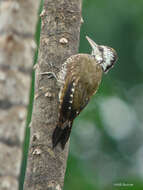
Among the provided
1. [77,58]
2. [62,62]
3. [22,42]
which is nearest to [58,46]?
[62,62]

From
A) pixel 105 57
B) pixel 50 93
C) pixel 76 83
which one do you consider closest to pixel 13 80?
pixel 50 93

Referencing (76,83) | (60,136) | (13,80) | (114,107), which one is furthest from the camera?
(114,107)

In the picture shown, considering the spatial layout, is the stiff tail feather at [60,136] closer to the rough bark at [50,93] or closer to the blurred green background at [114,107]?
the rough bark at [50,93]

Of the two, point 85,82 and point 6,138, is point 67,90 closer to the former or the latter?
point 85,82

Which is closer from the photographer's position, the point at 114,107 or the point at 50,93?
the point at 50,93

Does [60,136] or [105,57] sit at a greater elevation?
[105,57]

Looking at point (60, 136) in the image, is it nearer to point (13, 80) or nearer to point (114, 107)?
point (13, 80)

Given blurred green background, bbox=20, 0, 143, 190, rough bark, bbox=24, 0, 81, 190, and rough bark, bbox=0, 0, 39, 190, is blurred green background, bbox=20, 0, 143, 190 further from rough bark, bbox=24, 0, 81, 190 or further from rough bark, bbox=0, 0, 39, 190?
rough bark, bbox=0, 0, 39, 190
